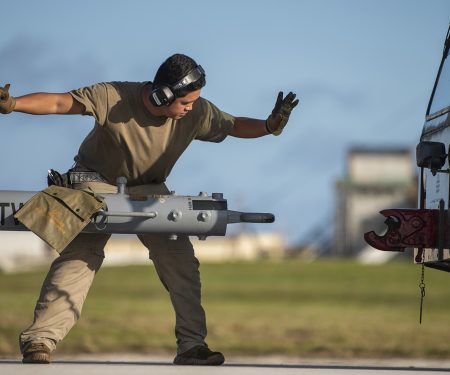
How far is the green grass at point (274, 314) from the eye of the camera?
1528 centimetres

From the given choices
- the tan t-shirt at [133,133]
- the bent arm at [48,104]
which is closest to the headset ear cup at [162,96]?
the tan t-shirt at [133,133]

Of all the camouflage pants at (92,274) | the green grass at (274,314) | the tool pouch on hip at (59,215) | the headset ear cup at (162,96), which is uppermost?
the headset ear cup at (162,96)

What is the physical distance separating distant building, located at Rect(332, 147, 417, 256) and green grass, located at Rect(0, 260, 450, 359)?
167 ft

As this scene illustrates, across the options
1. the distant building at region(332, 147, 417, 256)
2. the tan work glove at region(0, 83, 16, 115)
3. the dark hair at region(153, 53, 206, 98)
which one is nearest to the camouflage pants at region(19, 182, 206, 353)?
the dark hair at region(153, 53, 206, 98)

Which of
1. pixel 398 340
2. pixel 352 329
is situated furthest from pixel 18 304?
pixel 398 340

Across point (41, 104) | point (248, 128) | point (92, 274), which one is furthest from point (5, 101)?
point (248, 128)

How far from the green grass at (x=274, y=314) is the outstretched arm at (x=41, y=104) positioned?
6.60m

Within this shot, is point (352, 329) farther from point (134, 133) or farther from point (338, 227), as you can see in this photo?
point (338, 227)

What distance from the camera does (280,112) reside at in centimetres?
780

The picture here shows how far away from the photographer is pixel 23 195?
7414mm

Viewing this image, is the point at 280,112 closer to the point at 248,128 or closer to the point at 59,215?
the point at 248,128

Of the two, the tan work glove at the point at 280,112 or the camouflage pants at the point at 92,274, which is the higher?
the tan work glove at the point at 280,112

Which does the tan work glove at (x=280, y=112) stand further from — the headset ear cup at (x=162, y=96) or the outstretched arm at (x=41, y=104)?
the outstretched arm at (x=41, y=104)

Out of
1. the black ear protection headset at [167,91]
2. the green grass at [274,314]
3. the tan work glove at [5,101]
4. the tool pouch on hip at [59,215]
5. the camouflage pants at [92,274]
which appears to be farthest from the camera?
the green grass at [274,314]
